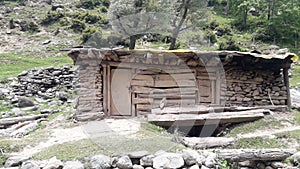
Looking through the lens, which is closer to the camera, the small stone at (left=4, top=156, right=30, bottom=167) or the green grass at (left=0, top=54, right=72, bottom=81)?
the small stone at (left=4, top=156, right=30, bottom=167)

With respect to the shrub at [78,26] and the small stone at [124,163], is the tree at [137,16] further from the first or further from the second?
the small stone at [124,163]

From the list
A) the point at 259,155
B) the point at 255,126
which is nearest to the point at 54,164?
the point at 259,155

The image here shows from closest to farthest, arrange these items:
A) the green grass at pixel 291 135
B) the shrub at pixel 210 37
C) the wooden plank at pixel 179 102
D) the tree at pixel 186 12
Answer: the green grass at pixel 291 135 < the wooden plank at pixel 179 102 < the tree at pixel 186 12 < the shrub at pixel 210 37

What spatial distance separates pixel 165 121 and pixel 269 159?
3302 millimetres

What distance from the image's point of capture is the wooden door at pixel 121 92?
11516mm

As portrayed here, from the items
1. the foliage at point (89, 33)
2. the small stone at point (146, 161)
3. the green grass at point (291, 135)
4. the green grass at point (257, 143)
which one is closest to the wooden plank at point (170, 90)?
the green grass at point (257, 143)

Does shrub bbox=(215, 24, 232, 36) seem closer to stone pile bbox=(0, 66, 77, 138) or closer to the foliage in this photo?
the foliage

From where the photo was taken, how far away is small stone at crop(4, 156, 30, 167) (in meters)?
7.35

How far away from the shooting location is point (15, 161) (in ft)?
24.2

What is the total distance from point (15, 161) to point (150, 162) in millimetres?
2878

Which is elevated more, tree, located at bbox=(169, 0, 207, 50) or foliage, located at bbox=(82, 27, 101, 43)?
tree, located at bbox=(169, 0, 207, 50)

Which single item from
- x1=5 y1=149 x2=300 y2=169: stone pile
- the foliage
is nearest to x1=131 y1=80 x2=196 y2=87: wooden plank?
x1=5 y1=149 x2=300 y2=169: stone pile

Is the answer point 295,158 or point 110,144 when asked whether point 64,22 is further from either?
point 295,158

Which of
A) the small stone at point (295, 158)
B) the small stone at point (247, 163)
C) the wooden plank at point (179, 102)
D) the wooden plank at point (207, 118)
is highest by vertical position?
the wooden plank at point (179, 102)
